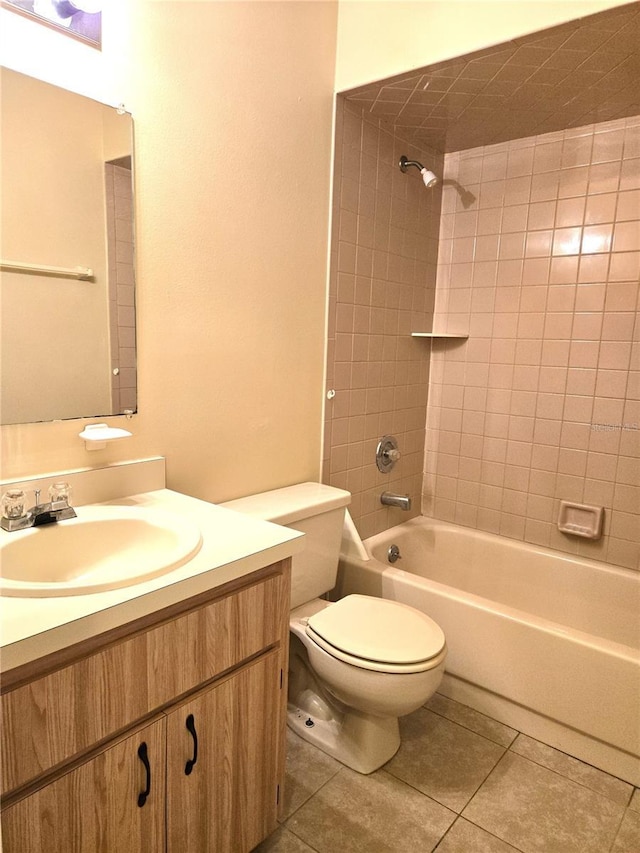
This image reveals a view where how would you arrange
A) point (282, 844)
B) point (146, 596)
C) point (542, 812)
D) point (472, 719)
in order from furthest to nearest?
point (472, 719) → point (542, 812) → point (282, 844) → point (146, 596)

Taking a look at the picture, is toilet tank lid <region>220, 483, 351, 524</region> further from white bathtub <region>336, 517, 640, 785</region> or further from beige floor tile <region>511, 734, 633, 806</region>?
beige floor tile <region>511, 734, 633, 806</region>

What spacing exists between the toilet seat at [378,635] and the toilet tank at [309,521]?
113 mm

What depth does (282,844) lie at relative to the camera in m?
1.34

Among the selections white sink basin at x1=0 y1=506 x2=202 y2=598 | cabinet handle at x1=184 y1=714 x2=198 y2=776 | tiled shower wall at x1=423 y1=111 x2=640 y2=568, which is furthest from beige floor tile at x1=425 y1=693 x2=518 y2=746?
white sink basin at x1=0 y1=506 x2=202 y2=598

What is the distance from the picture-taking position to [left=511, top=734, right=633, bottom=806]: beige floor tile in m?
1.55

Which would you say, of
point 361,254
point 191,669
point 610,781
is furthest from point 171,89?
point 610,781

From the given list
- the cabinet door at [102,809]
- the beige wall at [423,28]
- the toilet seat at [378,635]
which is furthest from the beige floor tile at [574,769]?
the beige wall at [423,28]

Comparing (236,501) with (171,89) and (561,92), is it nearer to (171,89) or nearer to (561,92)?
(171,89)

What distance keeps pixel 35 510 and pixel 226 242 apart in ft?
3.00

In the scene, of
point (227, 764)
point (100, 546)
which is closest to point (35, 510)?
point (100, 546)

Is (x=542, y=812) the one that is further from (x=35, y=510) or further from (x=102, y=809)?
(x=35, y=510)

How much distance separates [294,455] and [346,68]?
1.36 m

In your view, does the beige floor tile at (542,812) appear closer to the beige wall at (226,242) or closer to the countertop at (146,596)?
the countertop at (146,596)

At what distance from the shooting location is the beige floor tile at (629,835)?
137 centimetres
